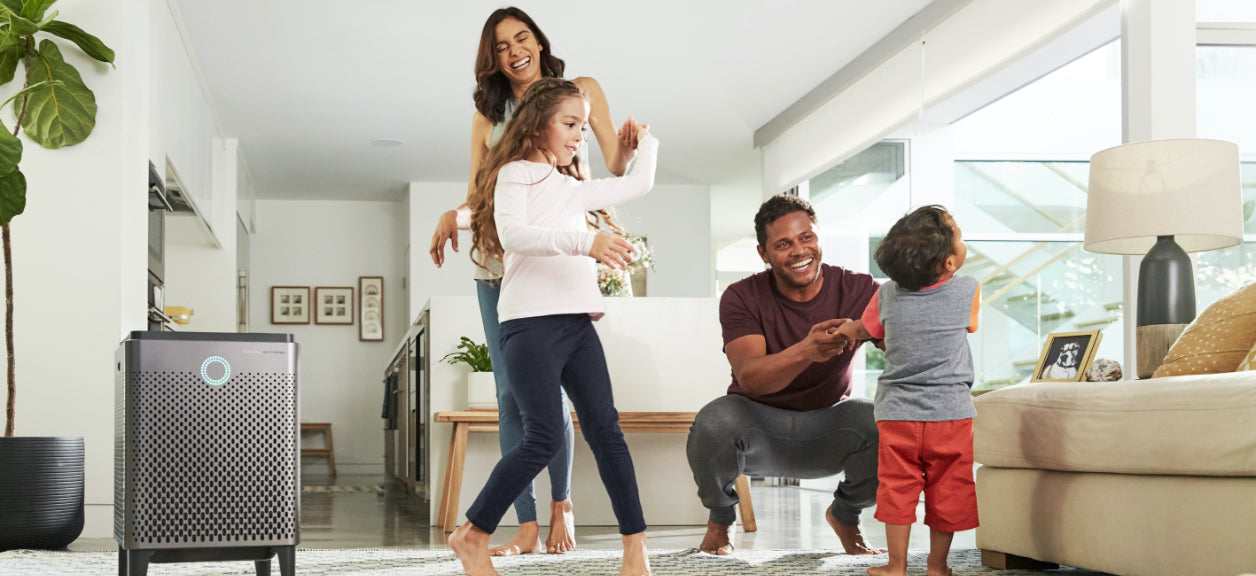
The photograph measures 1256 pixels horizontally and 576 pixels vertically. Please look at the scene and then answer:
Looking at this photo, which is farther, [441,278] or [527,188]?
[441,278]

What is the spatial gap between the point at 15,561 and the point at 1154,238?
2980 millimetres

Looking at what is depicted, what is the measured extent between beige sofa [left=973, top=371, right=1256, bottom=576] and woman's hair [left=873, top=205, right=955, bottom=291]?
14.0 inches

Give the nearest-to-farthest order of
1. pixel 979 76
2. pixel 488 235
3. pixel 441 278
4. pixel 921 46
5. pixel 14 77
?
pixel 488 235
pixel 14 77
pixel 979 76
pixel 921 46
pixel 441 278

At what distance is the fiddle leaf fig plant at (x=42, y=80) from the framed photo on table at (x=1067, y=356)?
2.92 meters

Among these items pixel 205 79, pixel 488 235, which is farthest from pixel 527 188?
pixel 205 79

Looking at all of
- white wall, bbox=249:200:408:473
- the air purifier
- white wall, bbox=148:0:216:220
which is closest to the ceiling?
white wall, bbox=148:0:216:220

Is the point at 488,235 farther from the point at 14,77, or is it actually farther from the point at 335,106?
the point at 335,106

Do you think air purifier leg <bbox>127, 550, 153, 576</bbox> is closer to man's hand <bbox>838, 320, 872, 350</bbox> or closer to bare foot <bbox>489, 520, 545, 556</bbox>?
Answer: bare foot <bbox>489, 520, 545, 556</bbox>

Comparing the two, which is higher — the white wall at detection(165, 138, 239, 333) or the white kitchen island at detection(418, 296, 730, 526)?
the white wall at detection(165, 138, 239, 333)

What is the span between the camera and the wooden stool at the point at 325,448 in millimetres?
8984

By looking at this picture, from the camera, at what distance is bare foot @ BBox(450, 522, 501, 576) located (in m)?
2.01

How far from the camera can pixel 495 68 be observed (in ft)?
8.28

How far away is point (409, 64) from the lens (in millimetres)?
5875

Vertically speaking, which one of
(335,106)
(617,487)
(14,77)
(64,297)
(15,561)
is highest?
(335,106)
